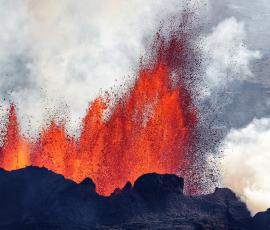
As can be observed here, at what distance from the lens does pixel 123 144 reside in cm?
9888

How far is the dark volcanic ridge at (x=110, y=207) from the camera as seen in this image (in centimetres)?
6850

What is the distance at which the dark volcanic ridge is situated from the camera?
6850 centimetres

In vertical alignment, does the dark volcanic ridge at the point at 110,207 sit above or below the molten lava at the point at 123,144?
below

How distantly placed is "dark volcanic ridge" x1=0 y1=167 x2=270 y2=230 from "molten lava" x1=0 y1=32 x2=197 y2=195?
16.3 m

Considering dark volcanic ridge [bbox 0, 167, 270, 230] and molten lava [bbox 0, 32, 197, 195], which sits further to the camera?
molten lava [bbox 0, 32, 197, 195]

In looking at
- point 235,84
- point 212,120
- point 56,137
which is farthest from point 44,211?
point 235,84

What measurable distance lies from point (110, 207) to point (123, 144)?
28630mm

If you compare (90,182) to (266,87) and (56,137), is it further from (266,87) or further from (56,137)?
(266,87)

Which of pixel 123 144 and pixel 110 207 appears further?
pixel 123 144

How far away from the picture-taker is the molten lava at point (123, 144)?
9381 cm

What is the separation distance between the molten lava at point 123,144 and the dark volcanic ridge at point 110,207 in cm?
1627

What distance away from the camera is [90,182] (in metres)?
72.1

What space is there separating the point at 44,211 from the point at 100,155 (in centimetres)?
2999

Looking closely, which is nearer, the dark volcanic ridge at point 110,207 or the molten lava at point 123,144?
the dark volcanic ridge at point 110,207
